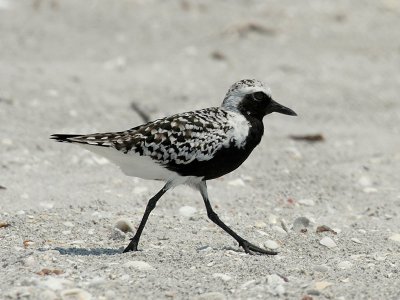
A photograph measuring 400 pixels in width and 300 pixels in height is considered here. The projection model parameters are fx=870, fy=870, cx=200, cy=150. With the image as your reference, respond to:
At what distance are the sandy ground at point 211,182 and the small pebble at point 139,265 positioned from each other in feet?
0.07

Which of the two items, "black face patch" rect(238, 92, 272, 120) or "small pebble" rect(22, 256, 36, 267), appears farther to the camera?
"black face patch" rect(238, 92, 272, 120)

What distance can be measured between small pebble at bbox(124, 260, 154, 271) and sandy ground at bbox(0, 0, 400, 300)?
0.02m

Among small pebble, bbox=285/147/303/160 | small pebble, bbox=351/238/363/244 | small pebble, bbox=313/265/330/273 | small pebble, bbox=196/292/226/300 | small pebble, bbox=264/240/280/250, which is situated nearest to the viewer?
small pebble, bbox=196/292/226/300

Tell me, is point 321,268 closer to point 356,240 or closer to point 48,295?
point 356,240

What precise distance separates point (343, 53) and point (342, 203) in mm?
7090

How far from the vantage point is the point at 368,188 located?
9.41 m

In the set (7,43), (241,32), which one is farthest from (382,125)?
(7,43)

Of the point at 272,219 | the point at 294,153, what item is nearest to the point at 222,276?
the point at 272,219

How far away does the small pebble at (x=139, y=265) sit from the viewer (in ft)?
20.3

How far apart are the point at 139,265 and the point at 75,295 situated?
2.47 ft

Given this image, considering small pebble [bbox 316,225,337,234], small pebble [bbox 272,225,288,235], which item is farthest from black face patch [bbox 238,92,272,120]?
small pebble [bbox 316,225,337,234]

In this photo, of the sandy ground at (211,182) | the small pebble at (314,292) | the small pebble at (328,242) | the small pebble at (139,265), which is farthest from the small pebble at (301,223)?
the small pebble at (314,292)

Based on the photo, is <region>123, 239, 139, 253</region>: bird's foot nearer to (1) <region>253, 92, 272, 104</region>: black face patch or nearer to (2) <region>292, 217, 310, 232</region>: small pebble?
(1) <region>253, 92, 272, 104</region>: black face patch

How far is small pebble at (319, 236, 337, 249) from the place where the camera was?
284 inches
